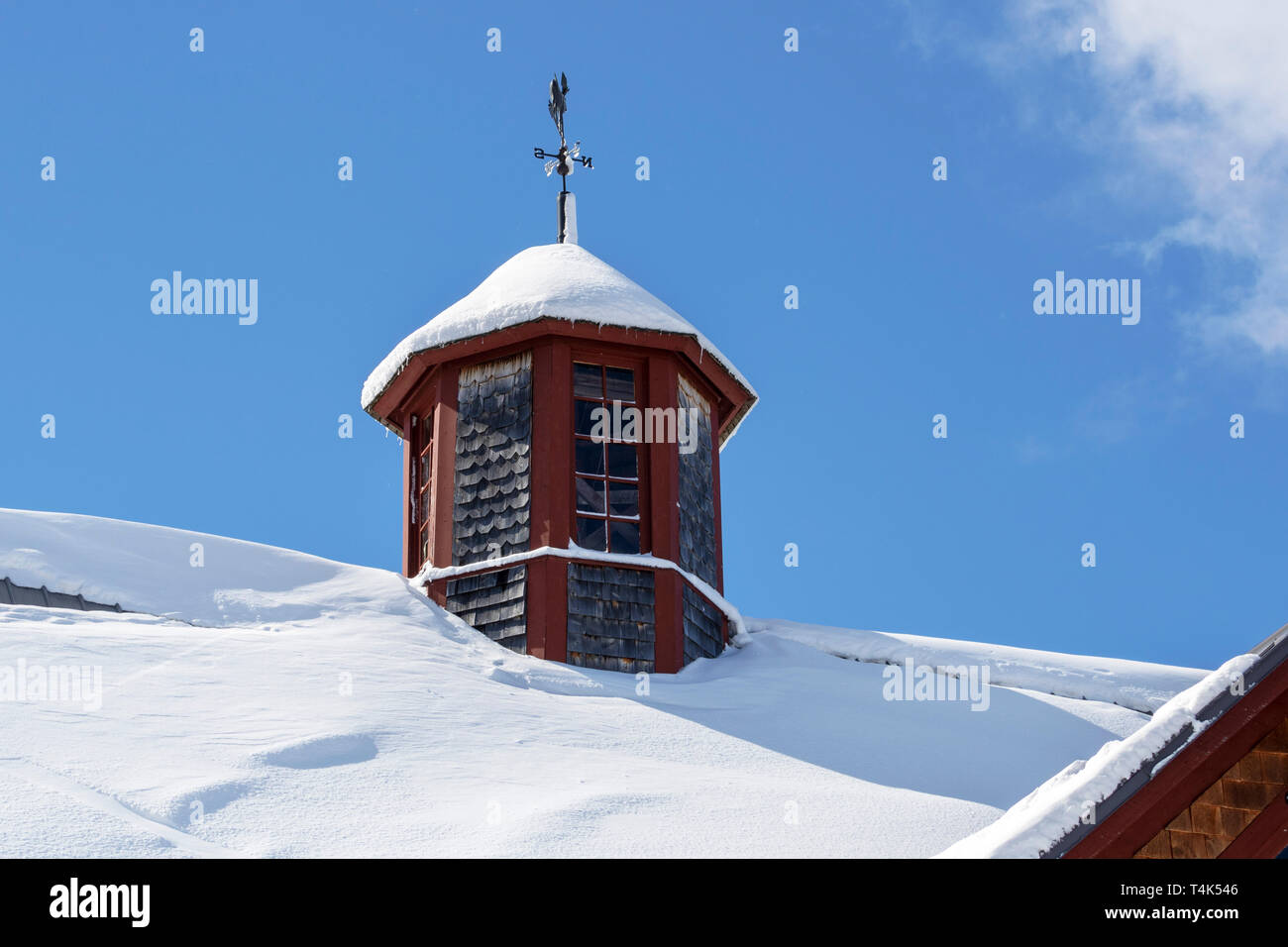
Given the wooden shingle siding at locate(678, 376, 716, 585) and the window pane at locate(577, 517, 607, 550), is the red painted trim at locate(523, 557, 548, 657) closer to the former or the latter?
the window pane at locate(577, 517, 607, 550)

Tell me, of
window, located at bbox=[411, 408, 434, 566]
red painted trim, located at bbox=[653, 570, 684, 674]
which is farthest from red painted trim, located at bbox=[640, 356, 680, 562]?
window, located at bbox=[411, 408, 434, 566]

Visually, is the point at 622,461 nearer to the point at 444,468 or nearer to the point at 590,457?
the point at 590,457

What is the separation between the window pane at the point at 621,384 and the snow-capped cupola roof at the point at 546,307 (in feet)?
1.28

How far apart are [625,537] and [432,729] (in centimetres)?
308

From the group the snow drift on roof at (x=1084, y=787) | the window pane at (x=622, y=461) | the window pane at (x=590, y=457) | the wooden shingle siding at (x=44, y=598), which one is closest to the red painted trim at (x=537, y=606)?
the window pane at (x=590, y=457)

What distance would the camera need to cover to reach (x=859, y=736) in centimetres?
892

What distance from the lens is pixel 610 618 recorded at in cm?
1004

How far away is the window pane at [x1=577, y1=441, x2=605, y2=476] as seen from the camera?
34.6 feet

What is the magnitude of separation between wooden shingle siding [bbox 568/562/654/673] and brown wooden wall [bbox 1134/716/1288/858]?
5.55m

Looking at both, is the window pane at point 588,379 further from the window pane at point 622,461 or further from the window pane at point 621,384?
the window pane at point 622,461

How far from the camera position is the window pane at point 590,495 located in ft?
34.3

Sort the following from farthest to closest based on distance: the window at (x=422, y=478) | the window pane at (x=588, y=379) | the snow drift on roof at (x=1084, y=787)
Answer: the window at (x=422, y=478) → the window pane at (x=588, y=379) → the snow drift on roof at (x=1084, y=787)
